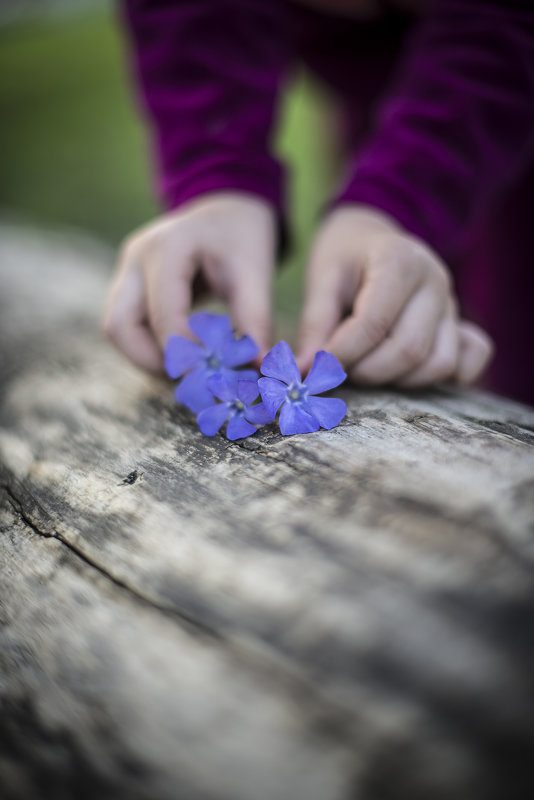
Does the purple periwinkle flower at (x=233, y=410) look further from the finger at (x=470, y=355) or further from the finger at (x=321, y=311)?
the finger at (x=470, y=355)

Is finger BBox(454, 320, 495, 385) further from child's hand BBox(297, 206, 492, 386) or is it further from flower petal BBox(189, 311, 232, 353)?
flower petal BBox(189, 311, 232, 353)

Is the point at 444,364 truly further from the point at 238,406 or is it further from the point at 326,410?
the point at 238,406

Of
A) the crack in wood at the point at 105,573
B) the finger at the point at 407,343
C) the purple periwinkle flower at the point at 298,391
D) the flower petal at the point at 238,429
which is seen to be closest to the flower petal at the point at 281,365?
the purple periwinkle flower at the point at 298,391

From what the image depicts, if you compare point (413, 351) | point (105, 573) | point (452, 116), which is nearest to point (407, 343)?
point (413, 351)

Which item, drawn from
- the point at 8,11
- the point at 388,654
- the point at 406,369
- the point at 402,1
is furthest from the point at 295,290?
the point at 8,11

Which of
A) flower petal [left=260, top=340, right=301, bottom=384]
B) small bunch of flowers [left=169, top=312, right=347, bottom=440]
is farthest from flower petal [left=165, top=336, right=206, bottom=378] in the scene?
flower petal [left=260, top=340, right=301, bottom=384]

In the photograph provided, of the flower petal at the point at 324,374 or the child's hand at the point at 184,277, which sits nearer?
the flower petal at the point at 324,374
